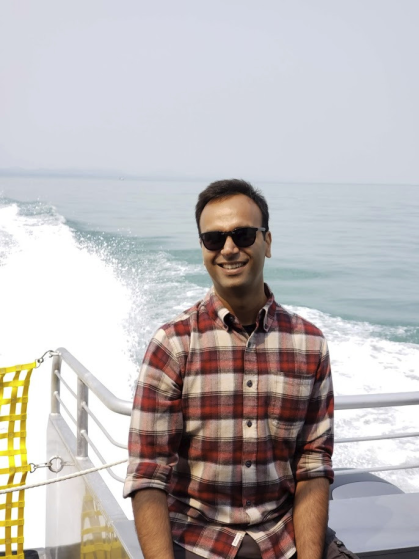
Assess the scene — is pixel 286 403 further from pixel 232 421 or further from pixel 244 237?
pixel 244 237

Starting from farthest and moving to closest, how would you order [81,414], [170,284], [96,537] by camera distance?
1. [170,284]
2. [81,414]
3. [96,537]

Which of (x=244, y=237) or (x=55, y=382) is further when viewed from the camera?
(x=55, y=382)

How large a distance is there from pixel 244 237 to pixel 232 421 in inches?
11.9

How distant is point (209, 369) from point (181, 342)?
0.06m

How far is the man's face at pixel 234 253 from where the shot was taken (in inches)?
52.4

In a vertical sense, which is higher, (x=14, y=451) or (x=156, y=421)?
(x=156, y=421)

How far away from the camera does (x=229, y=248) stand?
1328 millimetres

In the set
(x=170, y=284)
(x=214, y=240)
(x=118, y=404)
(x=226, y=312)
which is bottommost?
(x=170, y=284)

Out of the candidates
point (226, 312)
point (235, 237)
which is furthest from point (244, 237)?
point (226, 312)

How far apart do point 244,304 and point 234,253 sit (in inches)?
3.4

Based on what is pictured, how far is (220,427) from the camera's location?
50.1 inches

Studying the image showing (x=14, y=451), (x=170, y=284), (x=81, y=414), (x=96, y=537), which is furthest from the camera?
(x=170, y=284)

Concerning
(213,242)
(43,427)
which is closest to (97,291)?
(43,427)

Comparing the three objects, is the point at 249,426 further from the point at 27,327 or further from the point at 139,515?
the point at 27,327
